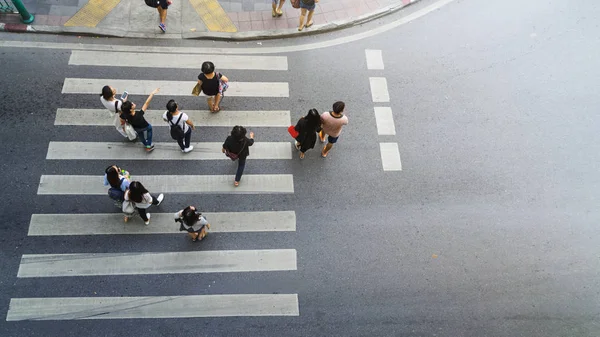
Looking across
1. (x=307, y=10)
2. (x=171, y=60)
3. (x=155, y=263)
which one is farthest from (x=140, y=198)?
(x=307, y=10)

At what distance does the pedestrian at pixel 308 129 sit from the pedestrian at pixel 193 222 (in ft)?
7.96

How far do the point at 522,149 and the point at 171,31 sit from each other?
8.67 meters

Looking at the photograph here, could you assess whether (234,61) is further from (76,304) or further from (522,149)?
(522,149)

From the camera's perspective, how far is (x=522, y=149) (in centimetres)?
971

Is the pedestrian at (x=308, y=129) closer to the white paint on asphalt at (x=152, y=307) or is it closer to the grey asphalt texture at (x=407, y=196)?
the grey asphalt texture at (x=407, y=196)

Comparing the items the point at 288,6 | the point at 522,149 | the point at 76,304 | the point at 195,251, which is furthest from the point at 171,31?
the point at 522,149

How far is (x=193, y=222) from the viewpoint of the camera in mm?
7223

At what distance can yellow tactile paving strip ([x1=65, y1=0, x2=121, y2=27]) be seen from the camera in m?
10.3

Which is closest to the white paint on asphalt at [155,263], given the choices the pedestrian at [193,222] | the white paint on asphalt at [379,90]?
the pedestrian at [193,222]

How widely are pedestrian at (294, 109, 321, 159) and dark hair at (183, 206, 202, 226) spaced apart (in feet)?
8.27

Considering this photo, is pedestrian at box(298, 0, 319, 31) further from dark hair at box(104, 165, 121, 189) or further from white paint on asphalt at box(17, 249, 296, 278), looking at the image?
dark hair at box(104, 165, 121, 189)

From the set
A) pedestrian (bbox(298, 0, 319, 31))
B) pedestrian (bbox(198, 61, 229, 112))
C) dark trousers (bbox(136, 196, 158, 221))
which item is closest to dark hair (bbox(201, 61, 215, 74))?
pedestrian (bbox(198, 61, 229, 112))

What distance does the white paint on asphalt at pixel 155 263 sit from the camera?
7715 mm

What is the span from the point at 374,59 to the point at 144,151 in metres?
5.75
